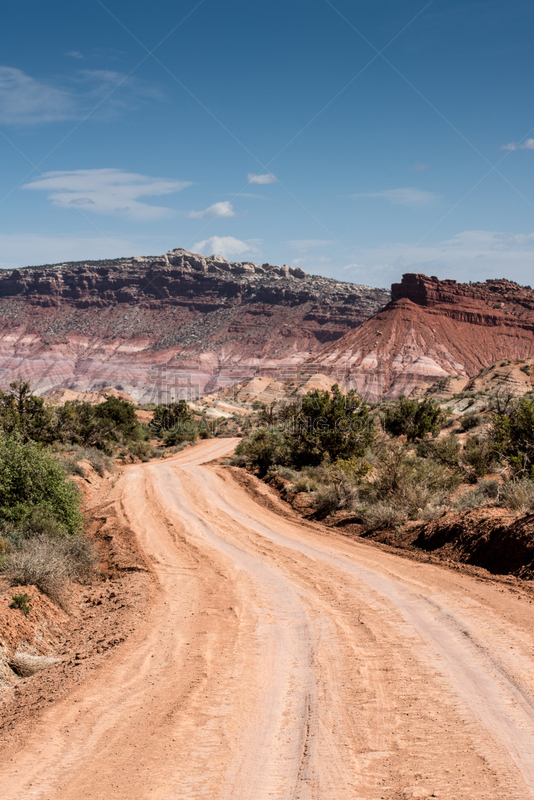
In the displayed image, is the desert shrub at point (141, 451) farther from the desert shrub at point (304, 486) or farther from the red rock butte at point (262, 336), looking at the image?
the red rock butte at point (262, 336)

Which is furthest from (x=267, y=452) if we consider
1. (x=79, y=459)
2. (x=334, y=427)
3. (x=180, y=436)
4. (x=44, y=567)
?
(x=180, y=436)

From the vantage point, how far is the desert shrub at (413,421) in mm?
29547

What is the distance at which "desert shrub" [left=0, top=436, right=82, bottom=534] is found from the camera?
1238 centimetres

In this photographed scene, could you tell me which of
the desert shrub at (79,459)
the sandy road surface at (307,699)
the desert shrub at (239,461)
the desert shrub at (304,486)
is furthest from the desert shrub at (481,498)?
the desert shrub at (79,459)

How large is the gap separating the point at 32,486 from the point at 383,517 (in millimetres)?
8741

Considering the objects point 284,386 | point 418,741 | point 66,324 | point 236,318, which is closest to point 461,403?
point 418,741

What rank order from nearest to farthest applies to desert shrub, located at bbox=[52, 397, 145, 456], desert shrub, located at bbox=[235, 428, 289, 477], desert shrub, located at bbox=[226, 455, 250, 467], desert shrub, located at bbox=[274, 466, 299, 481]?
desert shrub, located at bbox=[274, 466, 299, 481] → desert shrub, located at bbox=[235, 428, 289, 477] → desert shrub, located at bbox=[226, 455, 250, 467] → desert shrub, located at bbox=[52, 397, 145, 456]

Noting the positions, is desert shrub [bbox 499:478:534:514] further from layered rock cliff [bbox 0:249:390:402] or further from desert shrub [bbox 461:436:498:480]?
layered rock cliff [bbox 0:249:390:402]

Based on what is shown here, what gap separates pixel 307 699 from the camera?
593 cm

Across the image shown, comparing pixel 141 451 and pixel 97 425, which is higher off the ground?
pixel 97 425

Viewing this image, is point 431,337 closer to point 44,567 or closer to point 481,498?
point 481,498

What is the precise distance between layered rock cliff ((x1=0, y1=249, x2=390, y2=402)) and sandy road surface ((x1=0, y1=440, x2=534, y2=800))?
406 ft

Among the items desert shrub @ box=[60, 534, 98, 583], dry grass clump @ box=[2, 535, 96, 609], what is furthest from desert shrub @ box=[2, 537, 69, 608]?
desert shrub @ box=[60, 534, 98, 583]

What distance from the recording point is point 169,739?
5.17 meters
